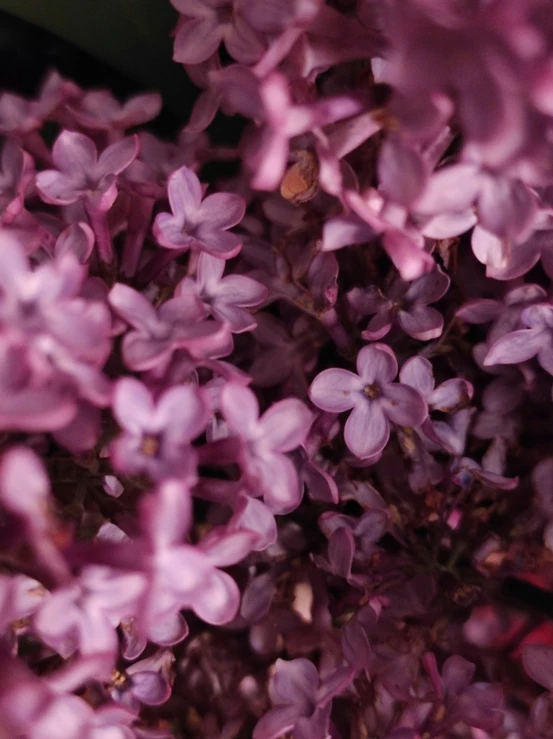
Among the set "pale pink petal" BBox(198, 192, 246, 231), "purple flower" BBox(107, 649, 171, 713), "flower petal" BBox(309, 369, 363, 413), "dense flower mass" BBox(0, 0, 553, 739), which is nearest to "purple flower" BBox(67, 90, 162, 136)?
"dense flower mass" BBox(0, 0, 553, 739)

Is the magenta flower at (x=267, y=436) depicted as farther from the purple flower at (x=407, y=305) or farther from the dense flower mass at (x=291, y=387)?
the purple flower at (x=407, y=305)

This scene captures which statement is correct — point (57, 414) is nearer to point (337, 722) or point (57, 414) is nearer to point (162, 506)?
point (162, 506)

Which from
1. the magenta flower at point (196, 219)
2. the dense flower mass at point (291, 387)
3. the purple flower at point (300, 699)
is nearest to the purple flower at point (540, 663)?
the dense flower mass at point (291, 387)

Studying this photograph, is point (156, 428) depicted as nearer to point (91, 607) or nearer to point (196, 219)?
point (91, 607)

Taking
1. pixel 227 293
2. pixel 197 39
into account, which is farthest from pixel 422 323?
pixel 197 39

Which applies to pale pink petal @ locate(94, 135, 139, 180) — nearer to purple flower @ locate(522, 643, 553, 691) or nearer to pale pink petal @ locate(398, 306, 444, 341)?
pale pink petal @ locate(398, 306, 444, 341)

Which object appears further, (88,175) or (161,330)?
(88,175)
